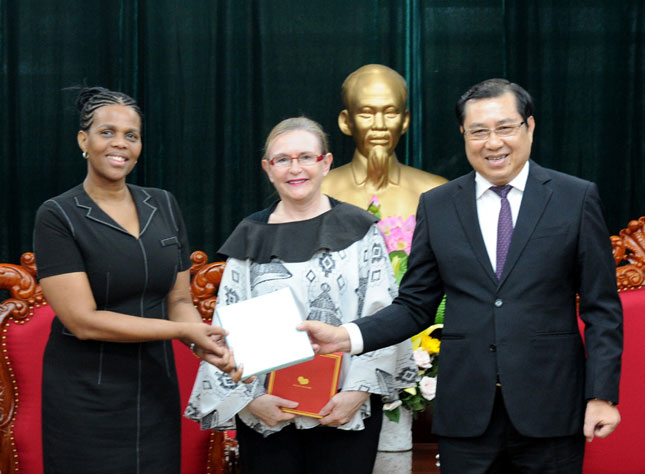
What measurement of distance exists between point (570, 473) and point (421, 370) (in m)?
0.63

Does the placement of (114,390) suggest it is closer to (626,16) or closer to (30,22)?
(30,22)

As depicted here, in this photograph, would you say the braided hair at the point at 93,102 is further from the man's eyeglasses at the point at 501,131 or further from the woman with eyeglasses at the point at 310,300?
the man's eyeglasses at the point at 501,131

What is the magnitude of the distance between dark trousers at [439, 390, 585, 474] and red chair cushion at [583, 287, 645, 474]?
36.1 inches

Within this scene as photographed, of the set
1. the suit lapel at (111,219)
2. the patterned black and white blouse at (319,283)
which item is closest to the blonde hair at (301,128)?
the patterned black and white blouse at (319,283)

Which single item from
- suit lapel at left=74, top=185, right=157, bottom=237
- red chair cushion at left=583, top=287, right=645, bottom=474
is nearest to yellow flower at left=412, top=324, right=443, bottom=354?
red chair cushion at left=583, top=287, right=645, bottom=474

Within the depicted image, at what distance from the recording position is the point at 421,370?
2.25 m

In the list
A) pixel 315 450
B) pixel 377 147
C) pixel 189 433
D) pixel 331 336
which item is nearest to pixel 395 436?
pixel 315 450

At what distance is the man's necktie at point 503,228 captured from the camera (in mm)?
1703

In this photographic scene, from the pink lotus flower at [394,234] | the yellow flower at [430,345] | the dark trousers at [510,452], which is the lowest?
the dark trousers at [510,452]

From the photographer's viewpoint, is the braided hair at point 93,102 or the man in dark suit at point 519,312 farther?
the braided hair at point 93,102

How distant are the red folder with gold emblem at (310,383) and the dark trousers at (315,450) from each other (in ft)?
0.21

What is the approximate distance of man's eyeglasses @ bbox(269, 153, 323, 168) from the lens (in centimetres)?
198

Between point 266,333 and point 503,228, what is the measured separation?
20.4 inches

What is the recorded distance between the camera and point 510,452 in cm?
168
